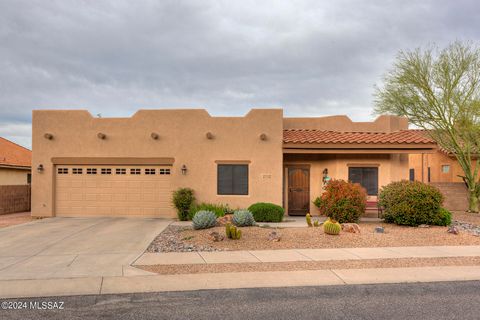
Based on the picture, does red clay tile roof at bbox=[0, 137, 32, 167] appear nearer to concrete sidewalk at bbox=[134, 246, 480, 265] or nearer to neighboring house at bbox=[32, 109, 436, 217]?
neighboring house at bbox=[32, 109, 436, 217]

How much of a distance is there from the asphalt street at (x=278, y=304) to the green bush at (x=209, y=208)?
31.1 ft

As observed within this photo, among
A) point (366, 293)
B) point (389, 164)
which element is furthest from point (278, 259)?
point (389, 164)

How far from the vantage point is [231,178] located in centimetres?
1781

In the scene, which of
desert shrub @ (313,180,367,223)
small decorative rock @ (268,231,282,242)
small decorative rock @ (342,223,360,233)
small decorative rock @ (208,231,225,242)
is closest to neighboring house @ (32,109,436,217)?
desert shrub @ (313,180,367,223)

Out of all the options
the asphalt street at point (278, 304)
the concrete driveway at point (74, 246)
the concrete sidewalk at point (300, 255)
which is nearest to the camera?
the asphalt street at point (278, 304)

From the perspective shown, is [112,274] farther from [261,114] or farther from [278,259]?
[261,114]

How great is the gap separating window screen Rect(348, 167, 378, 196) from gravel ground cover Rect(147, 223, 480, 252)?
4114 millimetres

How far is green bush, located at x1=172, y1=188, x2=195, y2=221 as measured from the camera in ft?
55.8

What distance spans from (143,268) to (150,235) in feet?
14.7

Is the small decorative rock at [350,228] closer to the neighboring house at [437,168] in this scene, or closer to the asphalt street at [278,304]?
the asphalt street at [278,304]

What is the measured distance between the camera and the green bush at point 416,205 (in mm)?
14523

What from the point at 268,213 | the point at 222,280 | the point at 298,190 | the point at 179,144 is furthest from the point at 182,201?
the point at 222,280

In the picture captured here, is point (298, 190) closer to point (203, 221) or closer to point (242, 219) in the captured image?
point (242, 219)

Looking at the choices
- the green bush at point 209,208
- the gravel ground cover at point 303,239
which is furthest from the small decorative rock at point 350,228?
the green bush at point 209,208
